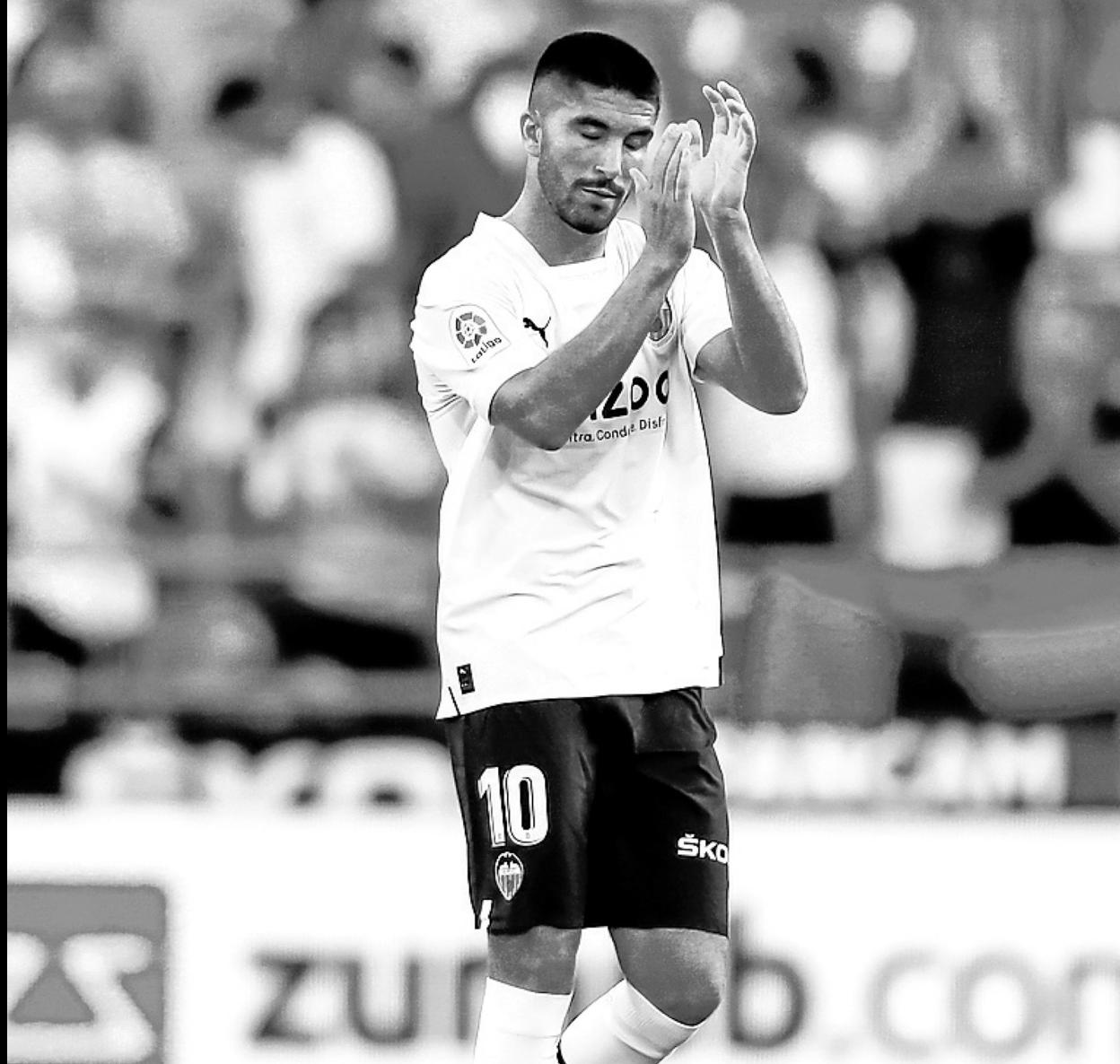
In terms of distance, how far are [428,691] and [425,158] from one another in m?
1.29

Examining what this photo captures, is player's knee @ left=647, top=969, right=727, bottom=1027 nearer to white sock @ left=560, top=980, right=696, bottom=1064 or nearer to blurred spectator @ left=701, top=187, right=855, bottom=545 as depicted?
white sock @ left=560, top=980, right=696, bottom=1064

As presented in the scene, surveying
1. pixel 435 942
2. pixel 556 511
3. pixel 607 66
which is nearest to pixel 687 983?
pixel 556 511

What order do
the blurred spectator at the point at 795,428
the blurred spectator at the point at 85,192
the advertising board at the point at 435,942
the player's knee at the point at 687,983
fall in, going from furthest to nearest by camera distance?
1. the blurred spectator at the point at 85,192
2. the blurred spectator at the point at 795,428
3. the advertising board at the point at 435,942
4. the player's knee at the point at 687,983

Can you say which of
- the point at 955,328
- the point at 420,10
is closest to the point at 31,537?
the point at 420,10

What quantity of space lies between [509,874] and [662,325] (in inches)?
33.7

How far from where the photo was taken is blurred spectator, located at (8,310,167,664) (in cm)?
584

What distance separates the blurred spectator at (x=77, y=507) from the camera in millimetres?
5844

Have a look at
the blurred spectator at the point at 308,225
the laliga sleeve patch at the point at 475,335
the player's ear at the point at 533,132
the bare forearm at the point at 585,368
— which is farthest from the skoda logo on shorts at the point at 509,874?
the blurred spectator at the point at 308,225

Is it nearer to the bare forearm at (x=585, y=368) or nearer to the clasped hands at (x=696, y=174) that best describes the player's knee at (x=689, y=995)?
the bare forearm at (x=585, y=368)

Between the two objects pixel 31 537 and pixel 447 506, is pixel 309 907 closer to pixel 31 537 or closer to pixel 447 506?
pixel 31 537

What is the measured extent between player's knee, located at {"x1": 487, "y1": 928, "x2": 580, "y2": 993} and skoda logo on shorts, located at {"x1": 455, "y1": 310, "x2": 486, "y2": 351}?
0.87 m

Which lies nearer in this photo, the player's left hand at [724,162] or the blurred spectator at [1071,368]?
the player's left hand at [724,162]

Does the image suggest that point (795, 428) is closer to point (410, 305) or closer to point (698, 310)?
point (410, 305)

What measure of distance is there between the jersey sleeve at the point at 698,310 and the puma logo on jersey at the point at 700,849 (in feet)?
2.35
